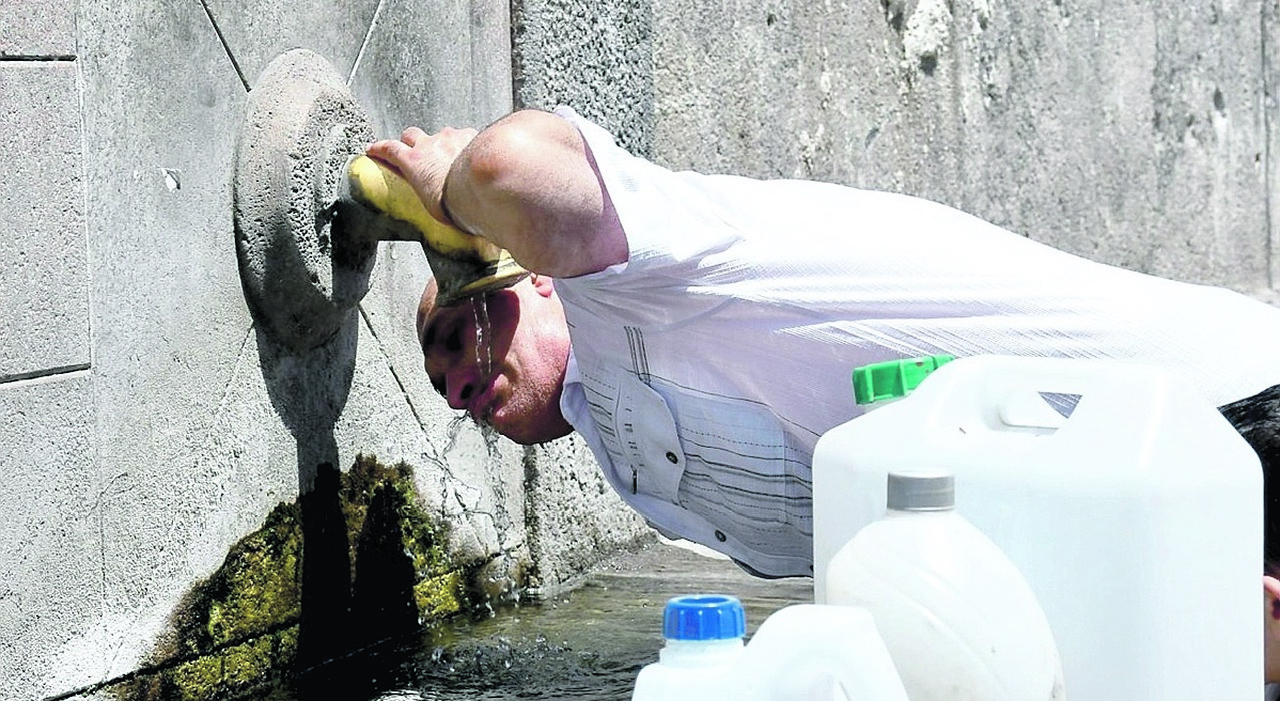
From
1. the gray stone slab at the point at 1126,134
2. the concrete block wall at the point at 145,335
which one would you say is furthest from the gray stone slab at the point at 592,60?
the gray stone slab at the point at 1126,134

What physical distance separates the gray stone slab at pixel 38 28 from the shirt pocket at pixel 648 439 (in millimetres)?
933

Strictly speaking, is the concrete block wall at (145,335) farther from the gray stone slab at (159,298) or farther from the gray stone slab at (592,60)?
the gray stone slab at (592,60)

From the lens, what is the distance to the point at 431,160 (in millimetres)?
2451

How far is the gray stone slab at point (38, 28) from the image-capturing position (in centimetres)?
222

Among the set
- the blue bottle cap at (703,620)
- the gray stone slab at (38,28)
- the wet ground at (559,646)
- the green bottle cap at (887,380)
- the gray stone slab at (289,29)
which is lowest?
the wet ground at (559,646)

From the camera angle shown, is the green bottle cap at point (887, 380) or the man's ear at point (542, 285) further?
the man's ear at point (542, 285)

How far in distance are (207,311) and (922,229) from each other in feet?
3.84

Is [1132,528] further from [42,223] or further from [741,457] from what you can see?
[42,223]

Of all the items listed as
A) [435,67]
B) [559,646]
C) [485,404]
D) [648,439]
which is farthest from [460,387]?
[435,67]

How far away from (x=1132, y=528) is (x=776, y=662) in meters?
0.35

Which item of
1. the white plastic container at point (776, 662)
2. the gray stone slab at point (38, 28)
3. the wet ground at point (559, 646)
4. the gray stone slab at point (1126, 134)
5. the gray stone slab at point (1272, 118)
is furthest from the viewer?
the gray stone slab at point (1272, 118)

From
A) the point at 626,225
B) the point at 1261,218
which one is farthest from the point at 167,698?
the point at 1261,218

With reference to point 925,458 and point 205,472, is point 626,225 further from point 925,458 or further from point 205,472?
point 205,472

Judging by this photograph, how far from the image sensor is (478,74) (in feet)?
10.9
